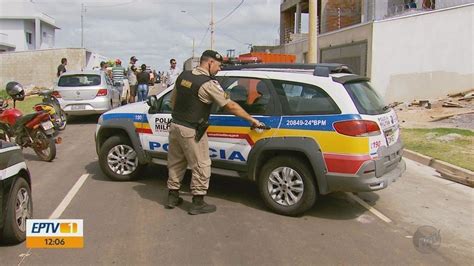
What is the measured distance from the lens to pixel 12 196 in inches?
179

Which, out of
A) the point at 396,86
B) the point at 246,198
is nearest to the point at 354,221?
the point at 246,198

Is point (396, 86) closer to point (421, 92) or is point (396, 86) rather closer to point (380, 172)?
point (421, 92)

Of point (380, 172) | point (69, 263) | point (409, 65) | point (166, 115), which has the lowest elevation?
point (69, 263)

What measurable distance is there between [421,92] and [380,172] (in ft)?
51.0

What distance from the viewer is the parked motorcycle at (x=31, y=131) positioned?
29.1 ft

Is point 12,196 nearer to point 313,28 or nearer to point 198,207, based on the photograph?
point 198,207

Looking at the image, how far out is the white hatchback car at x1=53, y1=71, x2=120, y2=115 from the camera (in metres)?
14.0

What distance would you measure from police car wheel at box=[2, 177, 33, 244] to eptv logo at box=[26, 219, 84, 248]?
10 centimetres

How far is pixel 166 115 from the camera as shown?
22.3 ft

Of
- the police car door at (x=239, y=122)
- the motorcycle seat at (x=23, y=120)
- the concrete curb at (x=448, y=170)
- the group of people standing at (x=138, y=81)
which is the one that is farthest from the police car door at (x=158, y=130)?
the group of people standing at (x=138, y=81)

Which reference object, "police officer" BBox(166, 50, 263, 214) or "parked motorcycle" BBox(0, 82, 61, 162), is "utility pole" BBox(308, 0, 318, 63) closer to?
"parked motorcycle" BBox(0, 82, 61, 162)

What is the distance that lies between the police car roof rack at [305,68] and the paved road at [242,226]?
1.72m

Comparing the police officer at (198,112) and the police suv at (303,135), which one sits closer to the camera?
the police suv at (303,135)

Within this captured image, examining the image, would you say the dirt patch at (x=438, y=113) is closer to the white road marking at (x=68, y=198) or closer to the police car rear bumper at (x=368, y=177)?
the police car rear bumper at (x=368, y=177)
